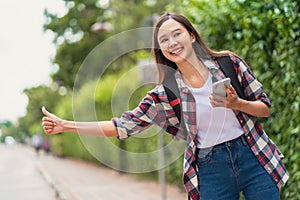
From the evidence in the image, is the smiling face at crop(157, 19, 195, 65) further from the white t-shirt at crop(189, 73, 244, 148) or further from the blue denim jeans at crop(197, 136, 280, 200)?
the blue denim jeans at crop(197, 136, 280, 200)

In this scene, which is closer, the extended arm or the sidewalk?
the extended arm

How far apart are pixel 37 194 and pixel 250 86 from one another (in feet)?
25.6

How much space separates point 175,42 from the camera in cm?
241

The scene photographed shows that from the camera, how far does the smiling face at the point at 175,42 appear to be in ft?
7.91

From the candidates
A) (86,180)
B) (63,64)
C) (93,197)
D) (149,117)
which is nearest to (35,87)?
(63,64)

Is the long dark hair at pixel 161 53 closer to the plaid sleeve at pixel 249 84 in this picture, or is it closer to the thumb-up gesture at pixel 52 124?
the plaid sleeve at pixel 249 84

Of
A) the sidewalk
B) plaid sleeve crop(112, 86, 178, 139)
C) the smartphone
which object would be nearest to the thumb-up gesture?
plaid sleeve crop(112, 86, 178, 139)

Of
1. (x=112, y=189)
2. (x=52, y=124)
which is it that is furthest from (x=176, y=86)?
(x=112, y=189)

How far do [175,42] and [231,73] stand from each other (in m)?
0.31

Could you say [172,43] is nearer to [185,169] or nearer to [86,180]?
[185,169]

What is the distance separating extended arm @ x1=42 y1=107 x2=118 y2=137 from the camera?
2.55 meters

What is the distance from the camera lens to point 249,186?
2.33 m

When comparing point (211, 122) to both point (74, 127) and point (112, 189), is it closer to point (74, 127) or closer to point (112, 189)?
point (74, 127)

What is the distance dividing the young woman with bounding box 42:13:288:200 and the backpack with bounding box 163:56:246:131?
0.07ft
